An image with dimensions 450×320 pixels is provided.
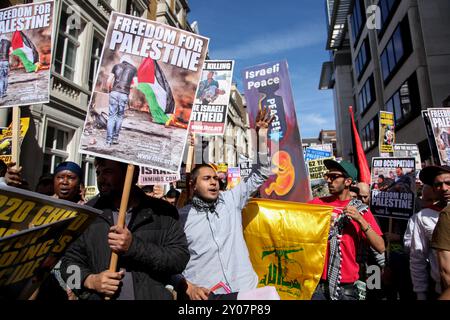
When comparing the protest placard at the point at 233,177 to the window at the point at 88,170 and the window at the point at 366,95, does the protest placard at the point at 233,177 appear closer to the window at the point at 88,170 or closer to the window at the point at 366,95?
the window at the point at 88,170

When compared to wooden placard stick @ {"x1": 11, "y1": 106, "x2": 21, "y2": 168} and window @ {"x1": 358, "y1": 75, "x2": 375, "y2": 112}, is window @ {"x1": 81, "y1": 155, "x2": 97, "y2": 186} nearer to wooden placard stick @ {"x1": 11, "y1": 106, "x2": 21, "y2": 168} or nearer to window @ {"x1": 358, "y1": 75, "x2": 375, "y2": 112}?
wooden placard stick @ {"x1": 11, "y1": 106, "x2": 21, "y2": 168}

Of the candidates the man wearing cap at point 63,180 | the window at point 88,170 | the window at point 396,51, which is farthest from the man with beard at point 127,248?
the window at point 396,51

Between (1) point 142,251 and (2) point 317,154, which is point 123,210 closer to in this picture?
(1) point 142,251

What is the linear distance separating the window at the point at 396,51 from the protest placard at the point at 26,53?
17.9m

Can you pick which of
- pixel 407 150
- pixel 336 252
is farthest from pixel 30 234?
pixel 407 150

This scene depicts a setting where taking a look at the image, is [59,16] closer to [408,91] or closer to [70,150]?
[70,150]

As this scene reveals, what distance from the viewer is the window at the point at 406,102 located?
15992mm

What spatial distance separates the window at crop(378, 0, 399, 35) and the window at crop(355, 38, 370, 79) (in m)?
4.52

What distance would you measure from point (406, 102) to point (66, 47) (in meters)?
17.2

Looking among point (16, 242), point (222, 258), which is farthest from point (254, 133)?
point (16, 242)

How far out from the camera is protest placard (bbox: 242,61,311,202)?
4070 millimetres

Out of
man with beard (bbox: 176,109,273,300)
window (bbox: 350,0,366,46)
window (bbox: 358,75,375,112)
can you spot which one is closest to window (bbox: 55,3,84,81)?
man with beard (bbox: 176,109,273,300)

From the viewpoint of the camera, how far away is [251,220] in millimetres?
3357
